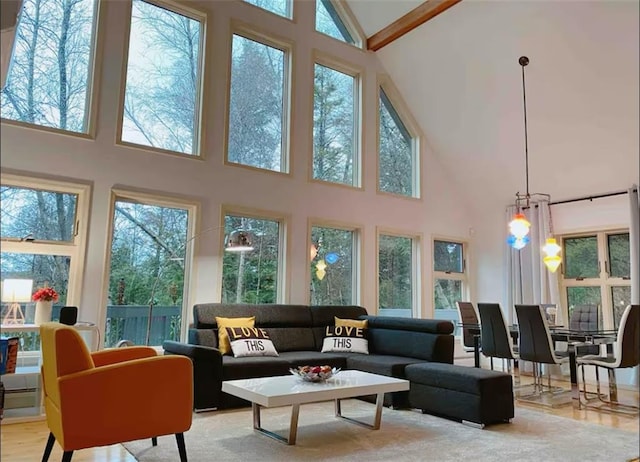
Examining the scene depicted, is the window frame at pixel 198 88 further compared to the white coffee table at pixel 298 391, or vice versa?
the window frame at pixel 198 88

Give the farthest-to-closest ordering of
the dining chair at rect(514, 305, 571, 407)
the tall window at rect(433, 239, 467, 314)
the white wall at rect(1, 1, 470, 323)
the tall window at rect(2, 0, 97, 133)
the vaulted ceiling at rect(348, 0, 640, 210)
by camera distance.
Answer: the tall window at rect(433, 239, 467, 314) → the vaulted ceiling at rect(348, 0, 640, 210) → the dining chair at rect(514, 305, 571, 407) → the white wall at rect(1, 1, 470, 323) → the tall window at rect(2, 0, 97, 133)

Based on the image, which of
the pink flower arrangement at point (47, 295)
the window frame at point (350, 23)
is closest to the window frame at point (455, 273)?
the window frame at point (350, 23)

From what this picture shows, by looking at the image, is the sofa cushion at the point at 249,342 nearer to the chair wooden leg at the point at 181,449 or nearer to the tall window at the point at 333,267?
the tall window at the point at 333,267

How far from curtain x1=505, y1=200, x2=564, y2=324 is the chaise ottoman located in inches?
120

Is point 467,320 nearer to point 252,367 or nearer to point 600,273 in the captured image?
point 600,273

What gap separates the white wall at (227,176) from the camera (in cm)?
457

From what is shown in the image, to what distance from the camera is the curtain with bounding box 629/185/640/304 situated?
5.62 m

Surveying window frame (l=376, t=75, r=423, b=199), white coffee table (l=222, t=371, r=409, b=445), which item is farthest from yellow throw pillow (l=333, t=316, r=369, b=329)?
window frame (l=376, t=75, r=423, b=199)

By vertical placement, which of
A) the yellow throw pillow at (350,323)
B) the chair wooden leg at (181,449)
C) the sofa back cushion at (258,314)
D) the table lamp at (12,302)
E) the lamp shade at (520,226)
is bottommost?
the chair wooden leg at (181,449)

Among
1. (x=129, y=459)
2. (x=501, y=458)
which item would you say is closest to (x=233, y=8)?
(x=129, y=459)

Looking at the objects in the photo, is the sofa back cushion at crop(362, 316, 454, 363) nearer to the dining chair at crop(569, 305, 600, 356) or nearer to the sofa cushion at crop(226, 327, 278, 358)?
the sofa cushion at crop(226, 327, 278, 358)

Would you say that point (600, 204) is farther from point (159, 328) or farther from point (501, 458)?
point (159, 328)

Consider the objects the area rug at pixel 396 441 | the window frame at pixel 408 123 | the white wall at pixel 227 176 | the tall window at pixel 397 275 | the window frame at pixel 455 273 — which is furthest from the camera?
the window frame at pixel 455 273

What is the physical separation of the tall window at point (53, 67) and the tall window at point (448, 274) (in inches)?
201
